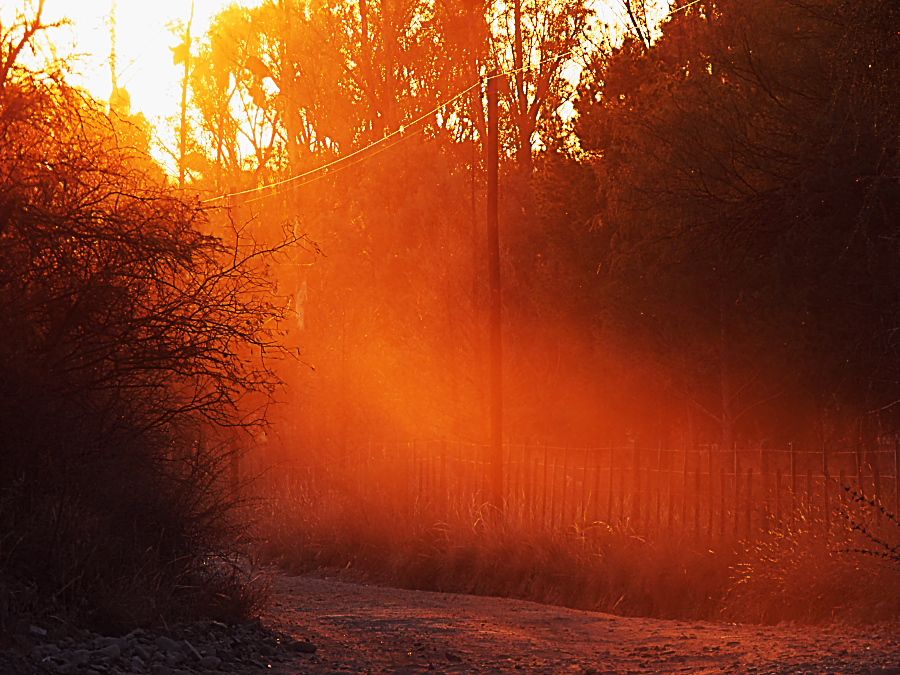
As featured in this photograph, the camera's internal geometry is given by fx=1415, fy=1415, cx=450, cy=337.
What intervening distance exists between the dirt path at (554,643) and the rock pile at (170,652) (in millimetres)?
362

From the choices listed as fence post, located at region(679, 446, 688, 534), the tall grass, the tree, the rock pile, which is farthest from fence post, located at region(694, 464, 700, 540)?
the rock pile

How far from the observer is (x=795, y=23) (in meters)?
21.4

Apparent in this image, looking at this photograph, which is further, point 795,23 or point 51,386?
point 795,23

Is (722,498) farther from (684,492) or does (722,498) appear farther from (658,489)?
(658,489)

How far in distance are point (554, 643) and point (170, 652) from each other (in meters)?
4.29

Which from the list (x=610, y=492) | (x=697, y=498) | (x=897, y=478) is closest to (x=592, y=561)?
(x=697, y=498)

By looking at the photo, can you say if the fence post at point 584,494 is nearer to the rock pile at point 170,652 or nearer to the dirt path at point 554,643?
the dirt path at point 554,643

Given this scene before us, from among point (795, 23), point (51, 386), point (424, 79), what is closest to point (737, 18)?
point (795, 23)

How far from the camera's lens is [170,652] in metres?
10.8

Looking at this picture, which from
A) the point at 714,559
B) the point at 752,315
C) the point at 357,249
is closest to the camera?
the point at 714,559

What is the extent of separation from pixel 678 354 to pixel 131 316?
17256 mm

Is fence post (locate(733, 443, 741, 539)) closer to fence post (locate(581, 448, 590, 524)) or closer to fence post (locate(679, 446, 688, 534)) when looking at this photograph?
fence post (locate(679, 446, 688, 534))

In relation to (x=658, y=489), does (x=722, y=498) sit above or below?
below

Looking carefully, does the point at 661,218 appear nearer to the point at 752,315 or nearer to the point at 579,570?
the point at 752,315
